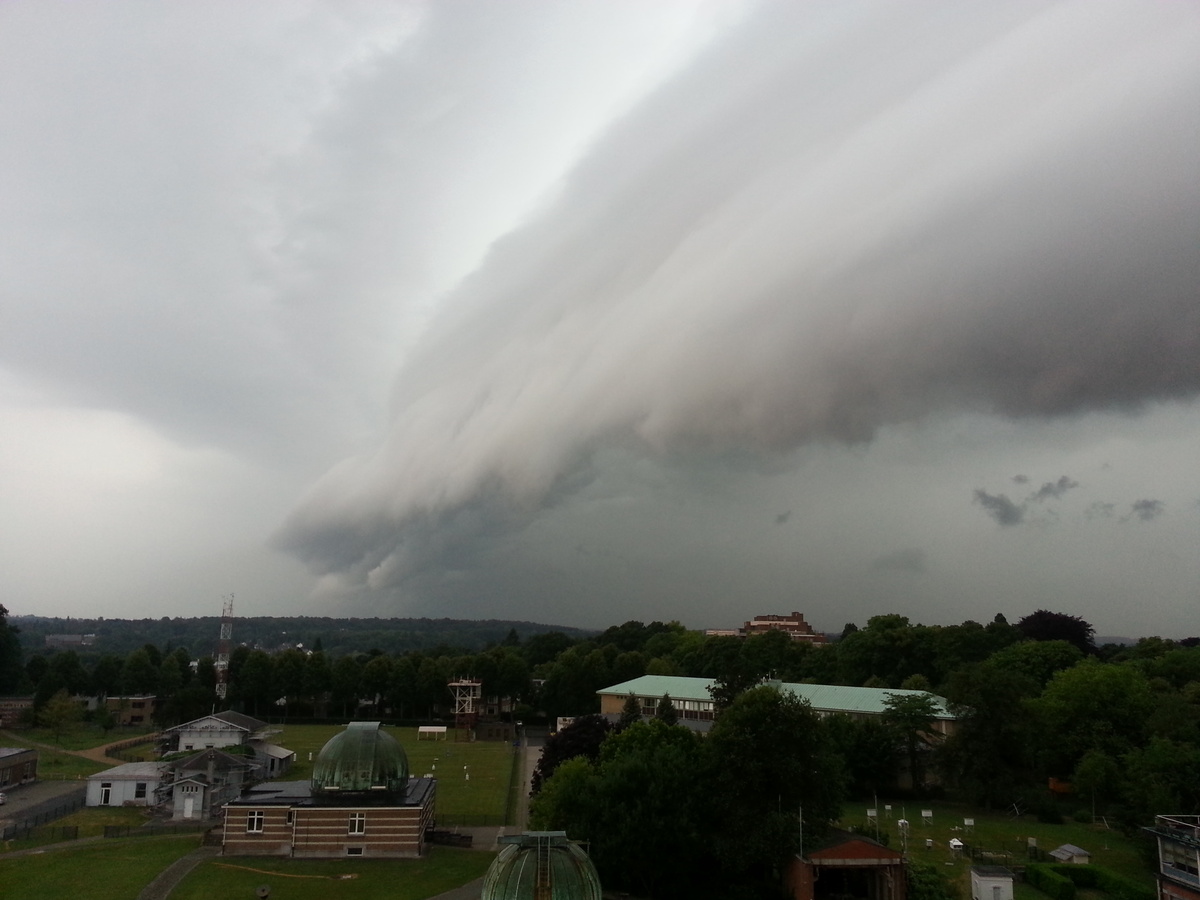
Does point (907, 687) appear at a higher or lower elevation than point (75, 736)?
higher

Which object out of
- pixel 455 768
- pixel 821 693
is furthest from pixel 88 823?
pixel 821 693

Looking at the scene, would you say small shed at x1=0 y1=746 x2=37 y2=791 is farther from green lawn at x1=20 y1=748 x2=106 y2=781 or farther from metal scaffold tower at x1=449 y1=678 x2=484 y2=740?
metal scaffold tower at x1=449 y1=678 x2=484 y2=740

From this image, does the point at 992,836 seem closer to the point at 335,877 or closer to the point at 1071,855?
the point at 1071,855

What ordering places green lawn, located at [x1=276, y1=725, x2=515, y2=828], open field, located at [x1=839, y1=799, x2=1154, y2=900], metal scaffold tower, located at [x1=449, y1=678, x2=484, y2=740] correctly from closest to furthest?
open field, located at [x1=839, y1=799, x2=1154, y2=900] < green lawn, located at [x1=276, y1=725, x2=515, y2=828] < metal scaffold tower, located at [x1=449, y1=678, x2=484, y2=740]

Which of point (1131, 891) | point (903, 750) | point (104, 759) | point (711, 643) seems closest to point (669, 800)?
point (1131, 891)

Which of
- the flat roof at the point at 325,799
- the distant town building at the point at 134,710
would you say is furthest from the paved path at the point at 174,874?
the distant town building at the point at 134,710

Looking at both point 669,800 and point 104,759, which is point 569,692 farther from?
point 669,800

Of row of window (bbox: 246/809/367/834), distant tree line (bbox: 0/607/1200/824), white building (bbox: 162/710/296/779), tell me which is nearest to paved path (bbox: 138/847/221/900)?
row of window (bbox: 246/809/367/834)
